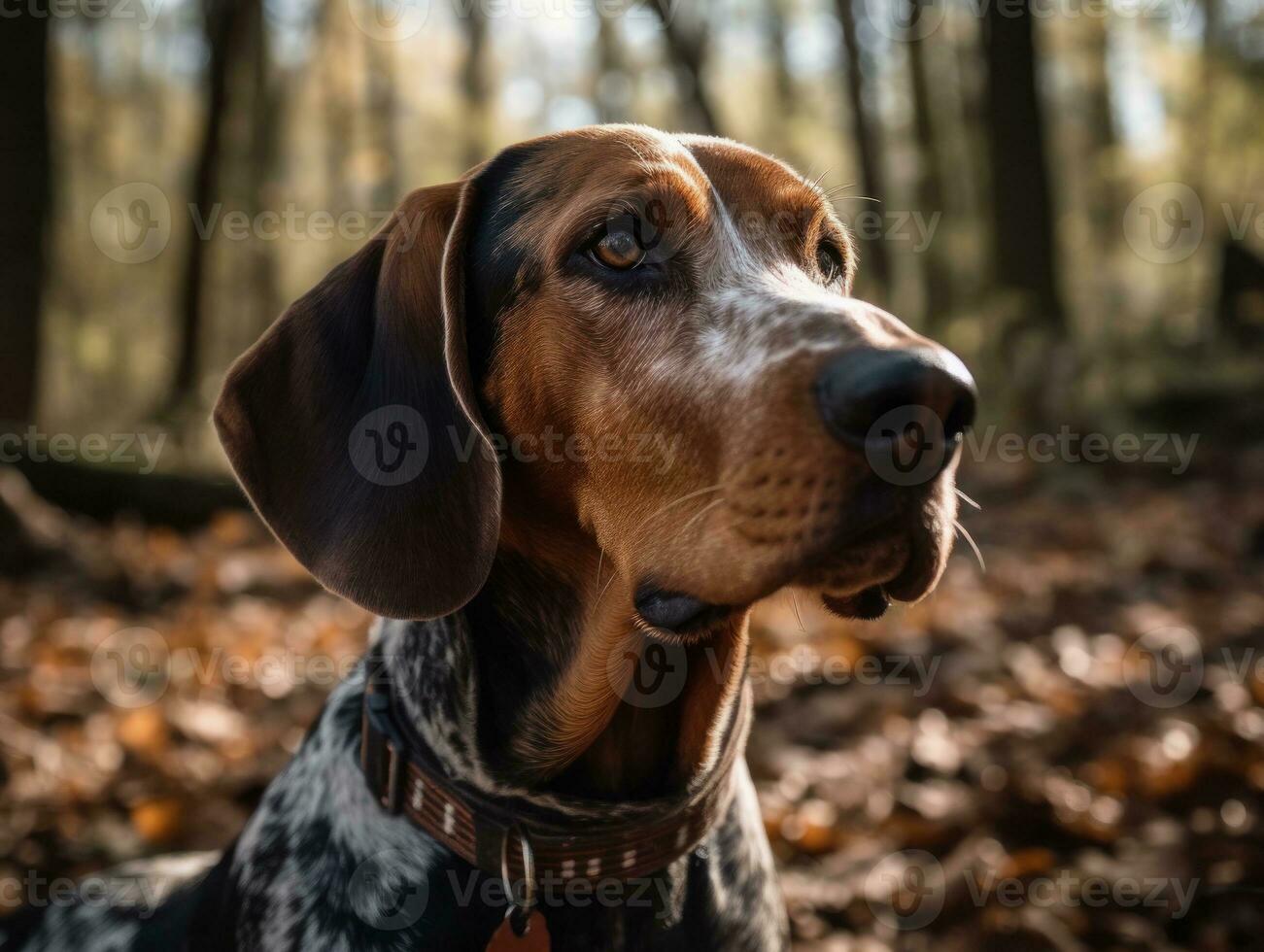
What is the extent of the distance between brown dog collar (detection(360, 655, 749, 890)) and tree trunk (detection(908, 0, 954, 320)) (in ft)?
52.5

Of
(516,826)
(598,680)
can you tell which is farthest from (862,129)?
(516,826)

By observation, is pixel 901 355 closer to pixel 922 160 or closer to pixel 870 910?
pixel 870 910

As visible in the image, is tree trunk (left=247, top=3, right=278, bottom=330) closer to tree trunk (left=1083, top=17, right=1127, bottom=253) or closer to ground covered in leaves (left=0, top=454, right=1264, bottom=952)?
ground covered in leaves (left=0, top=454, right=1264, bottom=952)

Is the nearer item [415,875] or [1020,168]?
[415,875]

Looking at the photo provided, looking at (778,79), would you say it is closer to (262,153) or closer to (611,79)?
(611,79)

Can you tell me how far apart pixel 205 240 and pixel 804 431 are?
1442cm

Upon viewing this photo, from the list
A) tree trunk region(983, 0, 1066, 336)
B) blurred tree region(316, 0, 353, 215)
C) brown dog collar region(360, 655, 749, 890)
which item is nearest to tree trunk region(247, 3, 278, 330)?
blurred tree region(316, 0, 353, 215)

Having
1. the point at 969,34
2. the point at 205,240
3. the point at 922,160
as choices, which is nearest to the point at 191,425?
the point at 205,240

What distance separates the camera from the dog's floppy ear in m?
2.43

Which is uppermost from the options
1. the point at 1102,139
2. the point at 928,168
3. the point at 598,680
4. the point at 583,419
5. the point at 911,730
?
the point at 583,419

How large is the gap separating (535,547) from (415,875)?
0.78 meters

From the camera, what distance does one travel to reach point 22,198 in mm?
8492

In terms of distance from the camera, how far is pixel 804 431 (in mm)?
1955

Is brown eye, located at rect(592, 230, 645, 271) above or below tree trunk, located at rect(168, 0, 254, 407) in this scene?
above
